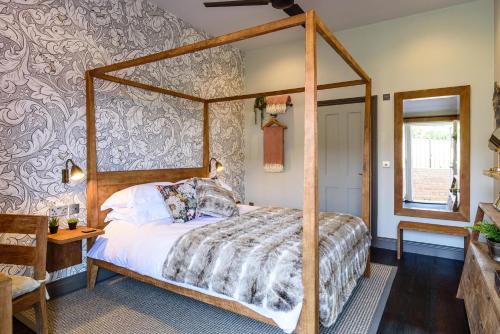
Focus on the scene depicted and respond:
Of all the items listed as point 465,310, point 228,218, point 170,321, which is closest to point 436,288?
point 465,310

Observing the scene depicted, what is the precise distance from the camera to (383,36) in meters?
4.11

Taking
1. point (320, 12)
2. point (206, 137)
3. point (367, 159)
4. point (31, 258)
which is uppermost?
point (320, 12)

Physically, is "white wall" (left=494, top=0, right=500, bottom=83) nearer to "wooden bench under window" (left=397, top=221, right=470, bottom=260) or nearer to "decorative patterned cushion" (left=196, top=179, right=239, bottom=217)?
"wooden bench under window" (left=397, top=221, right=470, bottom=260)

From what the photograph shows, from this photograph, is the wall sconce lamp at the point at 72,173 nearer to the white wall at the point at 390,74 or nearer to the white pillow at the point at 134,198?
the white pillow at the point at 134,198

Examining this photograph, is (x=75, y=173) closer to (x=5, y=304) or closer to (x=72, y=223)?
(x=72, y=223)

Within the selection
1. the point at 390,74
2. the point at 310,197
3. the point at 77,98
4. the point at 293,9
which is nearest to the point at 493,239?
the point at 310,197

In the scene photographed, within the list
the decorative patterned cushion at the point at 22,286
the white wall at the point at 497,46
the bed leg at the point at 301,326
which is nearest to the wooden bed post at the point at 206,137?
the decorative patterned cushion at the point at 22,286

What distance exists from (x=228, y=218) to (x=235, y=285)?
1.14 m

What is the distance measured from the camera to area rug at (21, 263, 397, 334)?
2.20m

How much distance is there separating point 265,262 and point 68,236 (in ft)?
5.45

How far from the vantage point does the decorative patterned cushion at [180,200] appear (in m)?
2.92

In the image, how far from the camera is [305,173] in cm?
173

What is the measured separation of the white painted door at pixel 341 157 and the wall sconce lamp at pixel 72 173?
3.29m

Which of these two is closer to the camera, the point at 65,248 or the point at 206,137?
the point at 65,248
